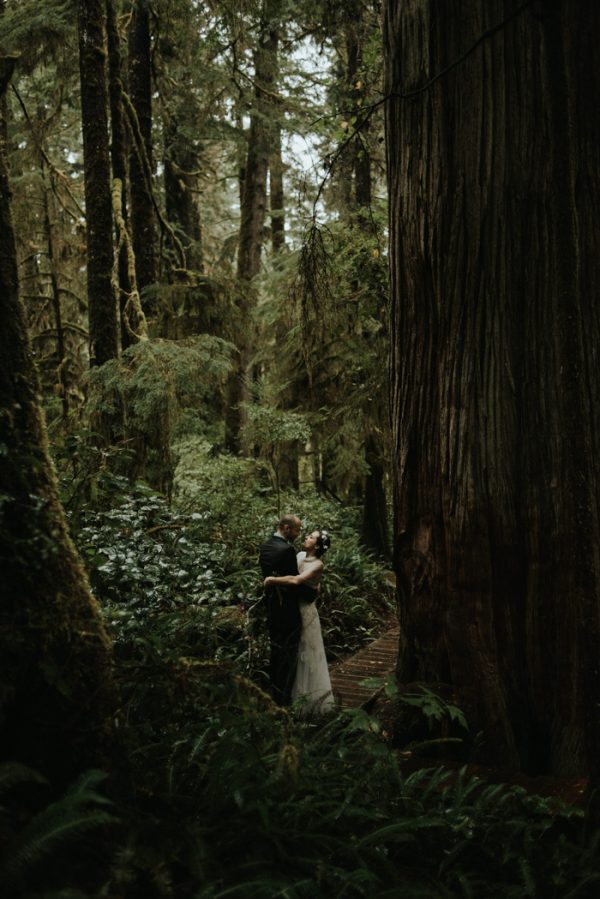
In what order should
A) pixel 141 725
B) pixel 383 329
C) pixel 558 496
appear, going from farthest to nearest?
pixel 383 329 → pixel 558 496 → pixel 141 725

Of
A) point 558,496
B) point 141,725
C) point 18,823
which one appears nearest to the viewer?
point 18,823

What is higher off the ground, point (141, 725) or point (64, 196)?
point (64, 196)

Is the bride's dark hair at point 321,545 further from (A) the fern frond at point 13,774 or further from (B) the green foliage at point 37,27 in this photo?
(B) the green foliage at point 37,27

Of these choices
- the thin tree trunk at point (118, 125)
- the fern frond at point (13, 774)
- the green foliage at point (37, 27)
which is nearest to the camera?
the fern frond at point (13, 774)

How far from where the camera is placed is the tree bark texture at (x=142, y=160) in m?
11.5

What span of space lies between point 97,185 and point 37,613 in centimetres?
792

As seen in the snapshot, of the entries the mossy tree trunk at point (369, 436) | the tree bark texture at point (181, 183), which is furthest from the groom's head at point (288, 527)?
the tree bark texture at point (181, 183)

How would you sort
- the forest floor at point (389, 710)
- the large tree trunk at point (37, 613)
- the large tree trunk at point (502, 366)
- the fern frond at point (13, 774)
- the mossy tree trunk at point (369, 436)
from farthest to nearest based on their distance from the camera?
the mossy tree trunk at point (369, 436), the large tree trunk at point (502, 366), the forest floor at point (389, 710), the large tree trunk at point (37, 613), the fern frond at point (13, 774)

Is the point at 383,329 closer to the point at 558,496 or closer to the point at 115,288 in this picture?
the point at 115,288

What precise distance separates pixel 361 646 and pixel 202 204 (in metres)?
17.3

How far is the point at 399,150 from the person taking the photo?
511 centimetres

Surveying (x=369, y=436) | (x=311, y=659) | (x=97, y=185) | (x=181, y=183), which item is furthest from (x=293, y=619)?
(x=181, y=183)

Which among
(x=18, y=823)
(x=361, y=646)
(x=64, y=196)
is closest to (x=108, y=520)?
(x=18, y=823)

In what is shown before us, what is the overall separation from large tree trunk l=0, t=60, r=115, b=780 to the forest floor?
2.15 meters
